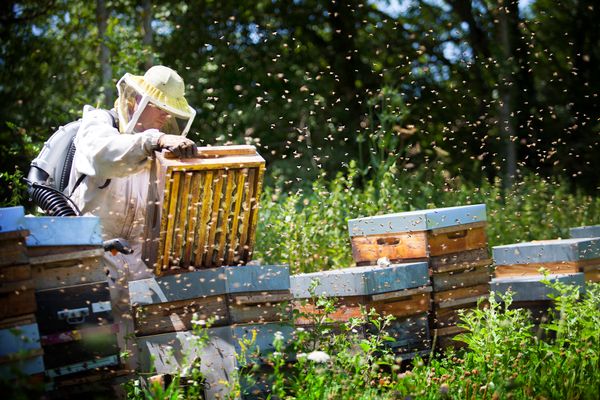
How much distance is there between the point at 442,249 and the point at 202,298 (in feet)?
5.65

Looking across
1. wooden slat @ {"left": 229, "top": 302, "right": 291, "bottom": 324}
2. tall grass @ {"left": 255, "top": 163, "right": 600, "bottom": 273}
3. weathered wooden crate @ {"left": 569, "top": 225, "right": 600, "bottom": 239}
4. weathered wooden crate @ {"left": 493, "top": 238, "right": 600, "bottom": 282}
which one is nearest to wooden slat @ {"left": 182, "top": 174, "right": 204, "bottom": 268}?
wooden slat @ {"left": 229, "top": 302, "right": 291, "bottom": 324}

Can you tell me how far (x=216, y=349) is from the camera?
3.75m

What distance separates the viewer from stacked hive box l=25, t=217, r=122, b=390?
130 inches

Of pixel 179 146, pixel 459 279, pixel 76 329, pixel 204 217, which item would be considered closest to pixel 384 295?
pixel 459 279

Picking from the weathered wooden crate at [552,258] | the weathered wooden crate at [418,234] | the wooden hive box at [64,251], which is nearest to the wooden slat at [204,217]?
the wooden hive box at [64,251]

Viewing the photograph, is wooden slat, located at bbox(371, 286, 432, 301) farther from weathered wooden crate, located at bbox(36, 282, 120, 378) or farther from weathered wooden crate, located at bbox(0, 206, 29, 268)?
weathered wooden crate, located at bbox(0, 206, 29, 268)

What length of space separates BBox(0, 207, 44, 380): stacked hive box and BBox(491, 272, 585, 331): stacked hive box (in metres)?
2.70

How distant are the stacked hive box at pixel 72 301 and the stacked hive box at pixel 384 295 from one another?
1207 mm

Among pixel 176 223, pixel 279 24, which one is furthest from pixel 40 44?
pixel 176 223

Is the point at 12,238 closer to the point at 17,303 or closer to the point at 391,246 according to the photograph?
the point at 17,303

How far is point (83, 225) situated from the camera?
11.2ft

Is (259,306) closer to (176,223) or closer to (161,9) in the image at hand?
(176,223)

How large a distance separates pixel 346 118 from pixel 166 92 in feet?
32.0

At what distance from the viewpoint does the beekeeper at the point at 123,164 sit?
429 cm
